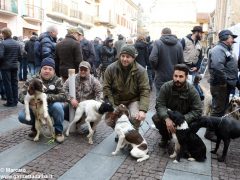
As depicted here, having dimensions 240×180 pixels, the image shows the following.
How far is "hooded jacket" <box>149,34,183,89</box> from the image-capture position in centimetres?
712

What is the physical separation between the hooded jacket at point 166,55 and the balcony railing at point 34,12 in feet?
85.9

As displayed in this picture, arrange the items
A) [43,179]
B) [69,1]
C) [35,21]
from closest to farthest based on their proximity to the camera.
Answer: [43,179], [35,21], [69,1]

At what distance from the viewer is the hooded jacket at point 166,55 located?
712 cm

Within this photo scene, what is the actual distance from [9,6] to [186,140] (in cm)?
2664

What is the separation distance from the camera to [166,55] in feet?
23.4

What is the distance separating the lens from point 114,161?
5.07 m

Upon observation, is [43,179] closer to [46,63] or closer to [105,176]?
[105,176]

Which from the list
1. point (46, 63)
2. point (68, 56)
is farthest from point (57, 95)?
point (68, 56)

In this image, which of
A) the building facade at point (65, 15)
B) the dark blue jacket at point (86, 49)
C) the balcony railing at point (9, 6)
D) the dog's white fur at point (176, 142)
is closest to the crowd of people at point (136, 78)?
the dog's white fur at point (176, 142)

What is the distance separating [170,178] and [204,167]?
2.27ft

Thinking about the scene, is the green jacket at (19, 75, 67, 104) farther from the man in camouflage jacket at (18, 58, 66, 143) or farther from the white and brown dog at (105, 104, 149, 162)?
the white and brown dog at (105, 104, 149, 162)

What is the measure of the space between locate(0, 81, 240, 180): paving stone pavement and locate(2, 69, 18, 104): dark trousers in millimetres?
2207

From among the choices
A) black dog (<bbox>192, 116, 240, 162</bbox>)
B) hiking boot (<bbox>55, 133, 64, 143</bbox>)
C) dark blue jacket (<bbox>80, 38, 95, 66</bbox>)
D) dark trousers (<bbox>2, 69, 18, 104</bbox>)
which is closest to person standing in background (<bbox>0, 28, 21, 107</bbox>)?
dark trousers (<bbox>2, 69, 18, 104</bbox>)

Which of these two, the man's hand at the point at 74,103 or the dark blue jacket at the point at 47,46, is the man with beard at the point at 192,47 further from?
the man's hand at the point at 74,103
